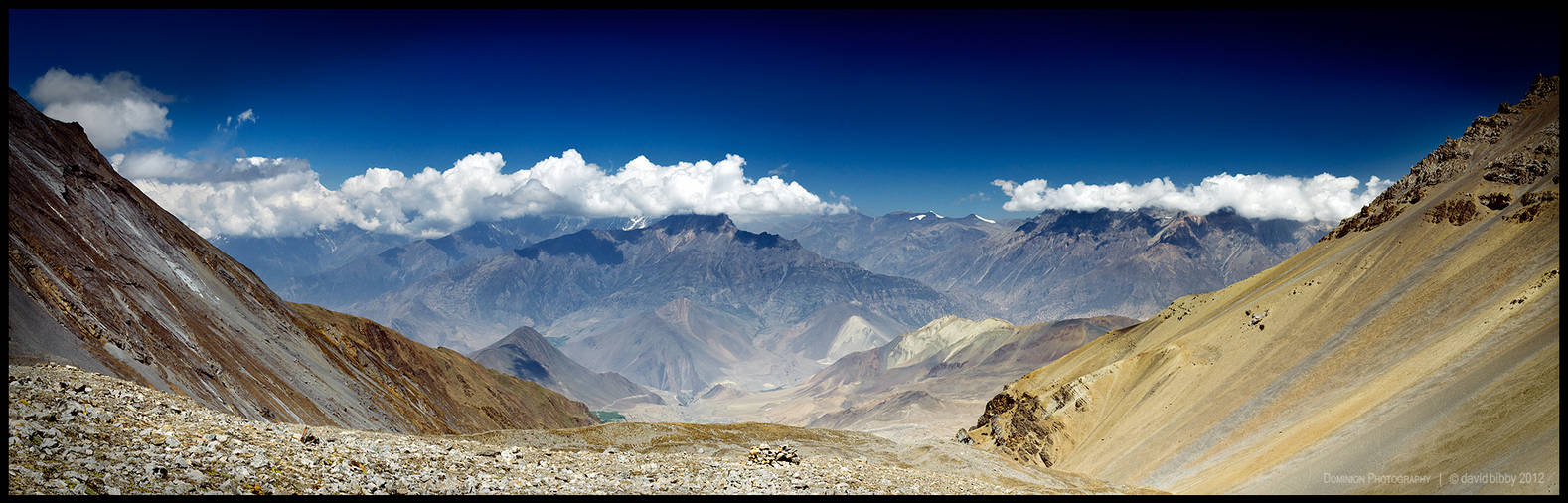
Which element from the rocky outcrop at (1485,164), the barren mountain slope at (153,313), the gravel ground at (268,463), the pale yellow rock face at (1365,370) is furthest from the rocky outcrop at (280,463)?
the rocky outcrop at (1485,164)

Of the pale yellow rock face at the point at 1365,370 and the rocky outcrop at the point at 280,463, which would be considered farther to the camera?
the pale yellow rock face at the point at 1365,370

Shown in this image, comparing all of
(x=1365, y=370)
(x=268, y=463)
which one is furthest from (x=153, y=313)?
(x=1365, y=370)

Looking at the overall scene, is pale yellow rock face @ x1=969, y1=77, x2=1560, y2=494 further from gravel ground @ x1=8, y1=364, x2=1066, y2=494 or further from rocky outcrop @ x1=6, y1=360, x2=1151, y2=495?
gravel ground @ x1=8, y1=364, x2=1066, y2=494

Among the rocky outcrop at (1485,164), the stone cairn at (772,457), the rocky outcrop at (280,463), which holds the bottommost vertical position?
the stone cairn at (772,457)

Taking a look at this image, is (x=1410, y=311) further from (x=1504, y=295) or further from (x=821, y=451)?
(x=821, y=451)

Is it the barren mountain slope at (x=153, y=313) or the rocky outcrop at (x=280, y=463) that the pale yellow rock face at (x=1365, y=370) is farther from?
the barren mountain slope at (x=153, y=313)

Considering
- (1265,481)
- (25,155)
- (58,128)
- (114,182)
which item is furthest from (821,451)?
(58,128)

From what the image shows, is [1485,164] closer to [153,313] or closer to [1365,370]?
[1365,370]

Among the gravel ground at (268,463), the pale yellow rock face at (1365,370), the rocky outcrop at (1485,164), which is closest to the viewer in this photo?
the gravel ground at (268,463)
